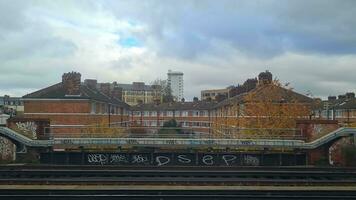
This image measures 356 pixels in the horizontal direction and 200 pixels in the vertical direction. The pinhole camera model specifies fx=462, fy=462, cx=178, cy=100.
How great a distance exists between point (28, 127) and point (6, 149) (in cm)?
278

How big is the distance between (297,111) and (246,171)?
26.8 metres

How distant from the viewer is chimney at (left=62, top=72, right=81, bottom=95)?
57.2 meters

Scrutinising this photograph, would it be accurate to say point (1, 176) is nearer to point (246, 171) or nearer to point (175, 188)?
point (175, 188)

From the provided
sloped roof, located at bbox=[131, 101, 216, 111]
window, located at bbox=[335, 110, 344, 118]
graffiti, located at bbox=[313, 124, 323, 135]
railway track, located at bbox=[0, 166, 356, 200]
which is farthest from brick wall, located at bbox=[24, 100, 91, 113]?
sloped roof, located at bbox=[131, 101, 216, 111]

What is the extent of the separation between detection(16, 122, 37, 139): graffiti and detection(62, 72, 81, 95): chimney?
24.9 m

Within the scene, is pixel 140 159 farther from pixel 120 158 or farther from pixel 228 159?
pixel 228 159

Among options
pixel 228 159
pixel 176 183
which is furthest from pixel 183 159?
pixel 176 183

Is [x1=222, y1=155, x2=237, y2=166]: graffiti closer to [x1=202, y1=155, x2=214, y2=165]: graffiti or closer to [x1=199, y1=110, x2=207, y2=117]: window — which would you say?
[x1=202, y1=155, x2=214, y2=165]: graffiti

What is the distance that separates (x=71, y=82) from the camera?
190 ft

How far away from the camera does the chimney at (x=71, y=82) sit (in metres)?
57.2

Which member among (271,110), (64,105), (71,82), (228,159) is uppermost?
(71,82)

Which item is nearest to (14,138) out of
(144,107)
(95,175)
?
(95,175)

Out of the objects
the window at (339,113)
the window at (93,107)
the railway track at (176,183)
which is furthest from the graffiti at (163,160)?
the window at (339,113)
